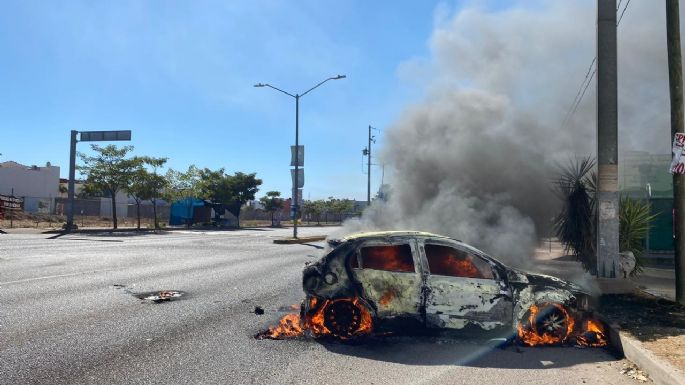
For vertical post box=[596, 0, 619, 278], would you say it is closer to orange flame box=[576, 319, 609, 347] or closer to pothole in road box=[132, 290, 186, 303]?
orange flame box=[576, 319, 609, 347]

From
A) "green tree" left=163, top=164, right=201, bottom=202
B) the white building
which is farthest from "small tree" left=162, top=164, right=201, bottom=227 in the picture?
the white building

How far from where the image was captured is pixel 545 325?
6066mm

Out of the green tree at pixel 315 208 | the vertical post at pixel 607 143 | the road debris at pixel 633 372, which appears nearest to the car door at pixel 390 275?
the road debris at pixel 633 372

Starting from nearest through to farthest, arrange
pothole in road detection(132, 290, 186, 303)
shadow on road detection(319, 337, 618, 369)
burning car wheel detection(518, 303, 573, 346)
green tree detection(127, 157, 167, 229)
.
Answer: shadow on road detection(319, 337, 618, 369) → burning car wheel detection(518, 303, 573, 346) → pothole in road detection(132, 290, 186, 303) → green tree detection(127, 157, 167, 229)

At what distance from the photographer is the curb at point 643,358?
449 centimetres

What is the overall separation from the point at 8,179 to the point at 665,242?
68.8 metres

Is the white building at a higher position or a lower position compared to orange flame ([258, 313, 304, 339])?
higher

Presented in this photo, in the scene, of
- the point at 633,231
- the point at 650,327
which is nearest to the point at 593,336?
the point at 650,327

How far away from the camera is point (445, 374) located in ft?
16.1

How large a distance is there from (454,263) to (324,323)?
5.57 ft

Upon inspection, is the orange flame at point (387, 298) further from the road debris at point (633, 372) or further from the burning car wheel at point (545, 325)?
the road debris at point (633, 372)

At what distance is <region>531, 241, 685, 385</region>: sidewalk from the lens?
483cm

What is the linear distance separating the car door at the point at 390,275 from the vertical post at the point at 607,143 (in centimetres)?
483

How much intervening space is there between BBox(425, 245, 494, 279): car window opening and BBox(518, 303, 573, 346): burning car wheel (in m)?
0.66
